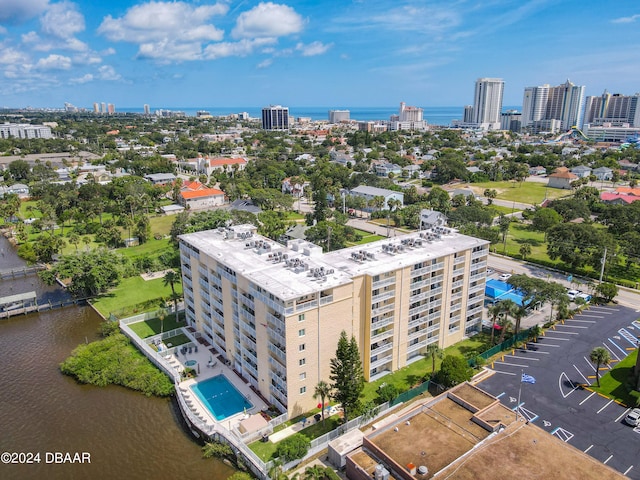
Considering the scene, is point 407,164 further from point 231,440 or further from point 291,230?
point 231,440

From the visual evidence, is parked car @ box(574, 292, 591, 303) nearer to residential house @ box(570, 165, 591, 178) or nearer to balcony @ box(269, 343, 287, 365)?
balcony @ box(269, 343, 287, 365)

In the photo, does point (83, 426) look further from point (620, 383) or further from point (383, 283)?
point (620, 383)

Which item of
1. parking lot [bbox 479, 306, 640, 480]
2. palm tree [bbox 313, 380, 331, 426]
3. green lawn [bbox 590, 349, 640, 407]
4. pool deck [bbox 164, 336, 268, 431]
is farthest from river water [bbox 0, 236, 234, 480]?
green lawn [bbox 590, 349, 640, 407]

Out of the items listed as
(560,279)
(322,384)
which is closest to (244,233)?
(322,384)

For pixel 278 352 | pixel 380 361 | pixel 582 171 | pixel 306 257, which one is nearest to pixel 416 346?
pixel 380 361

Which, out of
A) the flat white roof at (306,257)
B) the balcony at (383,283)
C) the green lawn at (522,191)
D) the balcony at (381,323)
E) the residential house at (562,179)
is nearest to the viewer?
the flat white roof at (306,257)

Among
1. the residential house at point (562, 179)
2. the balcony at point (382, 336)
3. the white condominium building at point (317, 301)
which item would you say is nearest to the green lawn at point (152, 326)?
the white condominium building at point (317, 301)

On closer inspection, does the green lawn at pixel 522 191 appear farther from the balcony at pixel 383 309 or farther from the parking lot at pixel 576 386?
the balcony at pixel 383 309
